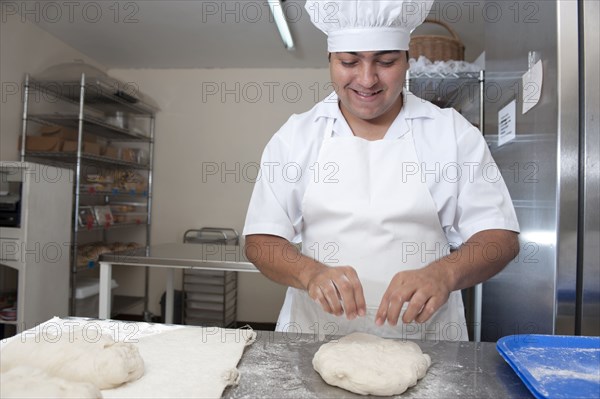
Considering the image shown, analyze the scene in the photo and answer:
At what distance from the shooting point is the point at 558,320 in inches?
49.0

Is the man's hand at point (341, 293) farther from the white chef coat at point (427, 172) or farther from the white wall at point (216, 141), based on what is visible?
the white wall at point (216, 141)

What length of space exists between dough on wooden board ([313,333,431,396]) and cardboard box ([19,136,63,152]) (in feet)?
10.4

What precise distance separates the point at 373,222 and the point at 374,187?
0.32ft

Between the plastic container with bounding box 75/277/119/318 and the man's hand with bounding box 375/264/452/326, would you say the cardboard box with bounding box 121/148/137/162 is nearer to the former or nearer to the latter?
the plastic container with bounding box 75/277/119/318

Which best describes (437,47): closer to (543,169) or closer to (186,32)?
(543,169)

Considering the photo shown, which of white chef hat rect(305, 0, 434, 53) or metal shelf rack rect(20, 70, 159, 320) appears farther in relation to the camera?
metal shelf rack rect(20, 70, 159, 320)

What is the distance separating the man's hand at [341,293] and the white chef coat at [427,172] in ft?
1.10

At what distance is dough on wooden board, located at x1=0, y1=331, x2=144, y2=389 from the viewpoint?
2.50 ft

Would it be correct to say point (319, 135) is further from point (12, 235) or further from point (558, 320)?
point (12, 235)

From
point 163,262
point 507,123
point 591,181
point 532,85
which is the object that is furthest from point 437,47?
point 163,262

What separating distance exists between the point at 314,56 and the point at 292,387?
12.0ft

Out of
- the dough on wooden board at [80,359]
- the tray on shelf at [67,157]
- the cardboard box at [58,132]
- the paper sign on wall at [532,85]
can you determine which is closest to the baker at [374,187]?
the paper sign on wall at [532,85]

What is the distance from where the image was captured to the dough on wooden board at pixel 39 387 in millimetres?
676

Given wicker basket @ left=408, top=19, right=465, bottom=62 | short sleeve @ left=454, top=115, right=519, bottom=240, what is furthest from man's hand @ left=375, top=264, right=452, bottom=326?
wicker basket @ left=408, top=19, right=465, bottom=62
